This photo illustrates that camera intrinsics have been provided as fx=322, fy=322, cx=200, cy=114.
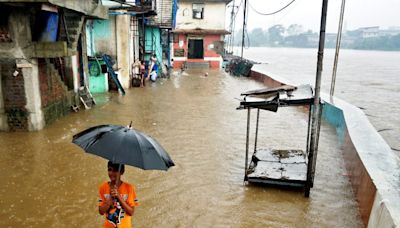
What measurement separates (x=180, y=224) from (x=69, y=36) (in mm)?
7827

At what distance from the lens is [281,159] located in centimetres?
684

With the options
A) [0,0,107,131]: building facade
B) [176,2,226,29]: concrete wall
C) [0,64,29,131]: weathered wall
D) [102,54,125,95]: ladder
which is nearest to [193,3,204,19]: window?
[176,2,226,29]: concrete wall

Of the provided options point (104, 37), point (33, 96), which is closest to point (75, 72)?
point (33, 96)

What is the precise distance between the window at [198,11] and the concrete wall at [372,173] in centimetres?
2346

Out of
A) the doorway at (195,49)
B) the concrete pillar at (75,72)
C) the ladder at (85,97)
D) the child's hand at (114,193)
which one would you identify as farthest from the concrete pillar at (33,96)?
the doorway at (195,49)

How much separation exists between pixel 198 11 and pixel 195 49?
3744 millimetres

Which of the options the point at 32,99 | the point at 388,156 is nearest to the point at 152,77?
the point at 32,99

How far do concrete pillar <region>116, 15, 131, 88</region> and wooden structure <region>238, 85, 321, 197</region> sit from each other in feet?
35.9

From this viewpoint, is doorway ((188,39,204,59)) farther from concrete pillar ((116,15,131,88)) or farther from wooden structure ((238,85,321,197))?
wooden structure ((238,85,321,197))

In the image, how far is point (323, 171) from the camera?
6750 mm

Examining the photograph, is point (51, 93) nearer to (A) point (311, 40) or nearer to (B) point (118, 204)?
(B) point (118, 204)

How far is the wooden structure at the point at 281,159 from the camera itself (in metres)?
5.48

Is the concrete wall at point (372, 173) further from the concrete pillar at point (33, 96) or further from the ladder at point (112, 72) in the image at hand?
the ladder at point (112, 72)

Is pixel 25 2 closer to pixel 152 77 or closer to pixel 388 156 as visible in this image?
pixel 388 156
